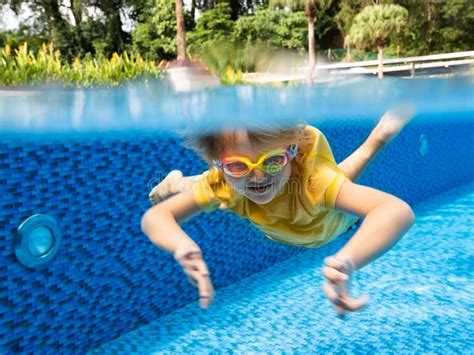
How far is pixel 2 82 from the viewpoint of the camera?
292 inches

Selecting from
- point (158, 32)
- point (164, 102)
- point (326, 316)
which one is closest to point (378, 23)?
point (158, 32)

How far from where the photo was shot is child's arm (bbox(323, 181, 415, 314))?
1.89 m

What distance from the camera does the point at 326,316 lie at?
20.5 ft

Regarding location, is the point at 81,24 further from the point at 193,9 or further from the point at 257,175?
the point at 257,175

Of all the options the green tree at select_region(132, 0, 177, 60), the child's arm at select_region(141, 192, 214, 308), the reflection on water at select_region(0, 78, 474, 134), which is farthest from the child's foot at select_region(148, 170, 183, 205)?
the green tree at select_region(132, 0, 177, 60)

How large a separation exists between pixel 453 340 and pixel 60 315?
3.78 meters

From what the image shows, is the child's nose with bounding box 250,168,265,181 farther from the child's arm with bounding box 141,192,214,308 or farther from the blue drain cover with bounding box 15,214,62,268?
the blue drain cover with bounding box 15,214,62,268

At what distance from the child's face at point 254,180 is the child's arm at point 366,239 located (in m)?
0.39

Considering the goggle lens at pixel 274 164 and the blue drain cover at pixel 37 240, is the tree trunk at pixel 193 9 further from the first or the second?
the goggle lens at pixel 274 164

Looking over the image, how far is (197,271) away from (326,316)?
4.44 m

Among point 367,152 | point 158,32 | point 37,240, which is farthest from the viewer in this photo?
point 158,32

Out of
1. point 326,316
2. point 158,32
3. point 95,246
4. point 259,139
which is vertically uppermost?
point 158,32

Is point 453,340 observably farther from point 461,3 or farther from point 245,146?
point 461,3

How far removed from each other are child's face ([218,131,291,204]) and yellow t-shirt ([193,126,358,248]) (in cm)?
9
